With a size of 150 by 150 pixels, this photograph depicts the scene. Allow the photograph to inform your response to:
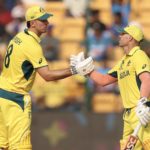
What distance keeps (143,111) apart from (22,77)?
5.18ft

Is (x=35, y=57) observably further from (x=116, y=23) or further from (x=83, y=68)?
(x=116, y=23)

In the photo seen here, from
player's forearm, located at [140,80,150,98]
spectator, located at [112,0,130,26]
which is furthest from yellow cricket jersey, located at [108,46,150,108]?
spectator, located at [112,0,130,26]

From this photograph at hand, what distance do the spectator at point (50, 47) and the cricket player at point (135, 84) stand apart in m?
5.07

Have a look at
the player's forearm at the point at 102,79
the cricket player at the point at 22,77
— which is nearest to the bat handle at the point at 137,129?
the player's forearm at the point at 102,79

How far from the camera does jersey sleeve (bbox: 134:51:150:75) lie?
30.7 feet

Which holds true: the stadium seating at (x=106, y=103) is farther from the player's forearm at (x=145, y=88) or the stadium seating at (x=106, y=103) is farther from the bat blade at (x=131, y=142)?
the player's forearm at (x=145, y=88)

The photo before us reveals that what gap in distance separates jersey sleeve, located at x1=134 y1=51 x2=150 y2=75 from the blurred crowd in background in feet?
13.3

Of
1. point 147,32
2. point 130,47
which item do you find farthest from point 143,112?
point 147,32

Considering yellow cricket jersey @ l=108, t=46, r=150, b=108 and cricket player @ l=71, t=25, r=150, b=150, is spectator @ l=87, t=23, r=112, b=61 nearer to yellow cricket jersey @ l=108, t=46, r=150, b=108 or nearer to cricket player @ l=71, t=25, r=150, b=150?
cricket player @ l=71, t=25, r=150, b=150

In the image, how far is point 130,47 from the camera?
966cm

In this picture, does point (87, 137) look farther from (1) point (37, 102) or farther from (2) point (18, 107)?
(2) point (18, 107)

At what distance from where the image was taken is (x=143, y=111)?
916cm

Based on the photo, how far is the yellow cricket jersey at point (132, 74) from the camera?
943cm

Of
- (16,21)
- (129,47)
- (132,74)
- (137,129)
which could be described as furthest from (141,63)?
(16,21)
